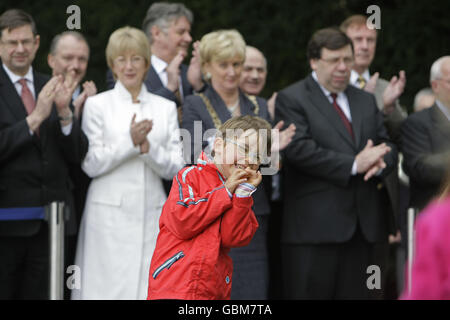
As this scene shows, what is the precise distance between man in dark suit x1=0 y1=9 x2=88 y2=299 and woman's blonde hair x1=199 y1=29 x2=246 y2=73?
0.97 meters

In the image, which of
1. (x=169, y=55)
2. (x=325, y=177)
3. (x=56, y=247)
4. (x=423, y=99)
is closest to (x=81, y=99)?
(x=169, y=55)

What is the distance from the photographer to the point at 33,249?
5203 mm

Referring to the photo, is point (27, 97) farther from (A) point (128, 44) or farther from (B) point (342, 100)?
(B) point (342, 100)

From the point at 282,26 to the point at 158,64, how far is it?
2270mm

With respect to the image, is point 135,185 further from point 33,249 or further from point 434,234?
point 434,234

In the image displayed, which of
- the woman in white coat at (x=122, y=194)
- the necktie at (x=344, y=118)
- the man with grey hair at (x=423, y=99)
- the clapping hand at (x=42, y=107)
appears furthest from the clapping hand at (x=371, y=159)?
the clapping hand at (x=42, y=107)

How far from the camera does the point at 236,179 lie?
3359 millimetres

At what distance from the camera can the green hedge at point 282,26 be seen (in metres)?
7.73

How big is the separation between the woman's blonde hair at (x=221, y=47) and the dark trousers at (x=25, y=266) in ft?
5.37

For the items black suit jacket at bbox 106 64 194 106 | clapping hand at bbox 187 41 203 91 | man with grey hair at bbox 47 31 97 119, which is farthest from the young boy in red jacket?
man with grey hair at bbox 47 31 97 119

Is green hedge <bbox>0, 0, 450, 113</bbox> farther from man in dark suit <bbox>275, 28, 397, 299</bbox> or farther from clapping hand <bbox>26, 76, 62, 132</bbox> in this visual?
clapping hand <bbox>26, 76, 62, 132</bbox>
